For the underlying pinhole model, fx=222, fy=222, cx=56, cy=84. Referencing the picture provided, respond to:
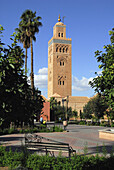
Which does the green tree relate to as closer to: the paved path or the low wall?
the paved path

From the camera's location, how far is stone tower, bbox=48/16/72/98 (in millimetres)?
89000

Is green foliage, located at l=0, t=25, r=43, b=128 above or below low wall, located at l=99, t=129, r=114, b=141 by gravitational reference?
above

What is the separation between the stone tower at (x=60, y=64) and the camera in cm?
8900

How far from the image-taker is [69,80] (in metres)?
90.8

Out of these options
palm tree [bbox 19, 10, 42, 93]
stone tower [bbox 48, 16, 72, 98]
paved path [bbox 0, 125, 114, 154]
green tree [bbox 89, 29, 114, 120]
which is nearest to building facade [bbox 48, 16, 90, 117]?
stone tower [bbox 48, 16, 72, 98]

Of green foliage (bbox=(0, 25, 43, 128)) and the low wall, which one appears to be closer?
green foliage (bbox=(0, 25, 43, 128))

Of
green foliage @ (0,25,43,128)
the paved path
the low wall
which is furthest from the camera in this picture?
the low wall

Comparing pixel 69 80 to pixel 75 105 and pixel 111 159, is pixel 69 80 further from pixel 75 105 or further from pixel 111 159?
pixel 111 159

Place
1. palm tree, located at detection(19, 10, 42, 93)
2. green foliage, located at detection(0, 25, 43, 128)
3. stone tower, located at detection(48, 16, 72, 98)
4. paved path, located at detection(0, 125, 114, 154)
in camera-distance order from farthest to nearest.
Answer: stone tower, located at detection(48, 16, 72, 98)
palm tree, located at detection(19, 10, 42, 93)
paved path, located at detection(0, 125, 114, 154)
green foliage, located at detection(0, 25, 43, 128)

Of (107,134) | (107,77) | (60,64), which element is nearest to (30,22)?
(107,134)

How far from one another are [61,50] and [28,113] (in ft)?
279

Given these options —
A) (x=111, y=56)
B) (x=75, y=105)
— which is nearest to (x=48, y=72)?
(x=75, y=105)

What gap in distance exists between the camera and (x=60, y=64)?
9062cm

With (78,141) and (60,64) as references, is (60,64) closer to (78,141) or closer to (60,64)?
(60,64)
